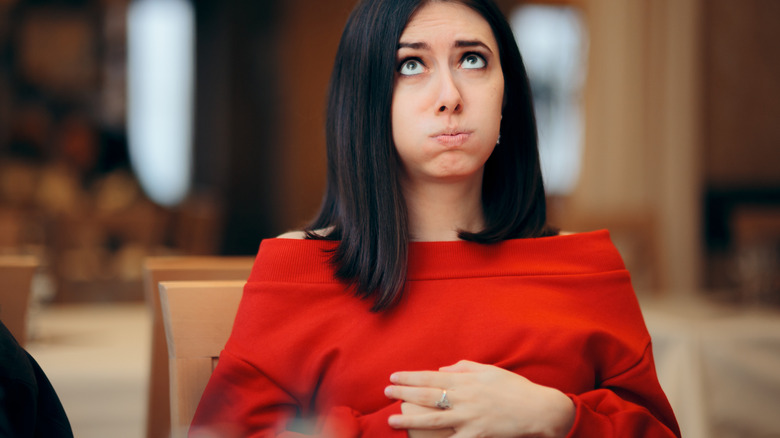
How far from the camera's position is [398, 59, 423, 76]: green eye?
1.11 m

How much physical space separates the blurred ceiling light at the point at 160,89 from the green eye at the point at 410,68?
262 inches

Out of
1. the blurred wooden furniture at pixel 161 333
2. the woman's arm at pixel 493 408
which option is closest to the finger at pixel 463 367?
the woman's arm at pixel 493 408

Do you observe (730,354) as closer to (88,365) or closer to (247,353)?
(247,353)

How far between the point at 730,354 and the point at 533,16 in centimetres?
604

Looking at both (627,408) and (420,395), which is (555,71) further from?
(420,395)

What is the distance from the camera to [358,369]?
39.5 inches

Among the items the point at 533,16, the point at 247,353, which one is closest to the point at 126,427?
the point at 247,353

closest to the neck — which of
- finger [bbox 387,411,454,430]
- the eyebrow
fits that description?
the eyebrow

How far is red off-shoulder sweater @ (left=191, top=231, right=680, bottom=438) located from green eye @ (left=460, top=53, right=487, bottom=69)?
267 mm

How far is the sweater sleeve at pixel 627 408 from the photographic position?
965mm

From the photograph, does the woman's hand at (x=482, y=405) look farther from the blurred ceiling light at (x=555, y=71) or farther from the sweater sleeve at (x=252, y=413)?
the blurred ceiling light at (x=555, y=71)

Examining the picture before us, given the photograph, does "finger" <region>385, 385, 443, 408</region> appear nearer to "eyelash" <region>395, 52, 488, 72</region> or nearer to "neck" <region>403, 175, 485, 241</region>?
"neck" <region>403, 175, 485, 241</region>

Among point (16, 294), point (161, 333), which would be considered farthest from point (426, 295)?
point (16, 294)

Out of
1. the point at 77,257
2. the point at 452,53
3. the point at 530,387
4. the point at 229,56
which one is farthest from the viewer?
the point at 229,56
